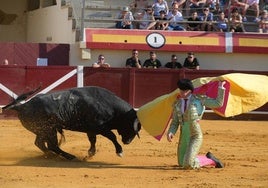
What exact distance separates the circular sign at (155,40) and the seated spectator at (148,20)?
0.33 m

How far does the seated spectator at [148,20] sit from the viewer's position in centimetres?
1527

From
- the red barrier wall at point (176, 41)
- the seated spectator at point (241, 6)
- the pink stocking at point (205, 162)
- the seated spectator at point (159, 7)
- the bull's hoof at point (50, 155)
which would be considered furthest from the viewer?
the seated spectator at point (241, 6)

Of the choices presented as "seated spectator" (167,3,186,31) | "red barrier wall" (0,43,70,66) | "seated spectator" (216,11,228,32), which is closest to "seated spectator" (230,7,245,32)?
"seated spectator" (216,11,228,32)

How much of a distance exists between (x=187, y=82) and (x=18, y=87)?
6946mm

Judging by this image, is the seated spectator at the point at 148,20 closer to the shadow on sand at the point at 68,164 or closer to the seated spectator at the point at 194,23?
the seated spectator at the point at 194,23

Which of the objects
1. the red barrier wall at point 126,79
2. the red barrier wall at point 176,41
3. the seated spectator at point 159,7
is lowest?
the red barrier wall at point 126,79

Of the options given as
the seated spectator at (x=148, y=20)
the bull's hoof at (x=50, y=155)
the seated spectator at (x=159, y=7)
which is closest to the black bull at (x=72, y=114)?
the bull's hoof at (x=50, y=155)

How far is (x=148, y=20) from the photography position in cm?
1523

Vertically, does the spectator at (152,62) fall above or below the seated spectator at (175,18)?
below

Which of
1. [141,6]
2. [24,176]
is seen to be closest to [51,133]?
[24,176]

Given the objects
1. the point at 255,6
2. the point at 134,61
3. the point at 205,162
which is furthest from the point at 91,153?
A: the point at 255,6

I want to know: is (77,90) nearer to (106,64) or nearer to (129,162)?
(129,162)

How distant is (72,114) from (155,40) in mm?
7893

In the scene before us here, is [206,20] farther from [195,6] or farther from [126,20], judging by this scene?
[126,20]
